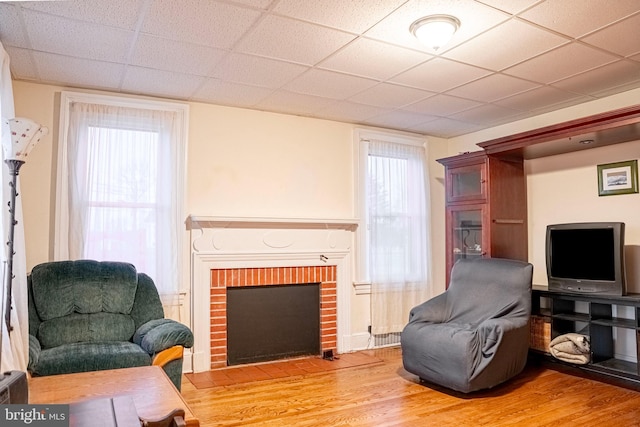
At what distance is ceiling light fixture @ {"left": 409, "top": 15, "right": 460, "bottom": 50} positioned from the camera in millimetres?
2490

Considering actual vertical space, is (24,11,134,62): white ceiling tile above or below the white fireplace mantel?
above

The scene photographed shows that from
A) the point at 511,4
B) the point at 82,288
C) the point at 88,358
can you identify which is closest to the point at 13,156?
the point at 82,288

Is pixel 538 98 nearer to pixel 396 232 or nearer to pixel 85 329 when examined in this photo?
pixel 396 232

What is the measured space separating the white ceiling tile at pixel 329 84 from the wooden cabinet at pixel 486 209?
60.9 inches

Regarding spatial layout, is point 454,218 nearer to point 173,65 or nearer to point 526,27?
point 526,27

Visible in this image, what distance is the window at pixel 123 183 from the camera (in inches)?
139

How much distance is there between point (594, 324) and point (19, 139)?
4.17 metres

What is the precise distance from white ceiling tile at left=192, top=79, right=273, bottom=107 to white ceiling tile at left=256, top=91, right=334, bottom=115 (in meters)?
0.09

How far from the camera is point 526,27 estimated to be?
8.57 feet

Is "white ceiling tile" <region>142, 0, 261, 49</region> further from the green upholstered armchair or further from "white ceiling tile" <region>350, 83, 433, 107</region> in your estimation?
the green upholstered armchair

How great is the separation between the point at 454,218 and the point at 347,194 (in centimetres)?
115

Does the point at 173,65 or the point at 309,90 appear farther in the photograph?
the point at 309,90

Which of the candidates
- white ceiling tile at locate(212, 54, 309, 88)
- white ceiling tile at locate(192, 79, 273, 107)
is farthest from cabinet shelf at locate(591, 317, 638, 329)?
A: white ceiling tile at locate(192, 79, 273, 107)

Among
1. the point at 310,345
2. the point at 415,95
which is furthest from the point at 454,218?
the point at 310,345
